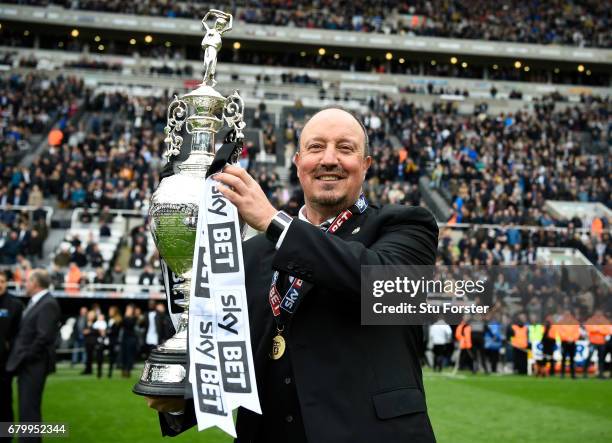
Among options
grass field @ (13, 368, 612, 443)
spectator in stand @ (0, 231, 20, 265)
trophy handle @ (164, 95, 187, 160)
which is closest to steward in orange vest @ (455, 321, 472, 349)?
grass field @ (13, 368, 612, 443)

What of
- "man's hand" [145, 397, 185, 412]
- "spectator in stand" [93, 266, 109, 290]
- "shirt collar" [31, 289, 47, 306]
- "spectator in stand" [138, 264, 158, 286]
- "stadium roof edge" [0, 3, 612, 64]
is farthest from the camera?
"stadium roof edge" [0, 3, 612, 64]

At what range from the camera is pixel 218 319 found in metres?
2.35

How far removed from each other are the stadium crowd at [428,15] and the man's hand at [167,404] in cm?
4600

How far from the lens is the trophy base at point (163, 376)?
2682 millimetres

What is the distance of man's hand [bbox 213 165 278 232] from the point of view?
2.08 metres

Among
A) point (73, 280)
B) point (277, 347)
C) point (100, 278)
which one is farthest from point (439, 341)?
point (277, 347)

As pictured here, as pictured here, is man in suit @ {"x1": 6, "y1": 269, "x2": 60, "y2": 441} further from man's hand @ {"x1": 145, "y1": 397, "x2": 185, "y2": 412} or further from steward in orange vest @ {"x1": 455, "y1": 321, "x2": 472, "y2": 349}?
steward in orange vest @ {"x1": 455, "y1": 321, "x2": 472, "y2": 349}

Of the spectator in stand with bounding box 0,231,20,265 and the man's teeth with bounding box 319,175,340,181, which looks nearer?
the man's teeth with bounding box 319,175,340,181

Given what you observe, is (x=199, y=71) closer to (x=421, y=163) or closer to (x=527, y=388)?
(x=421, y=163)

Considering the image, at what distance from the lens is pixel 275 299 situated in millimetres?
2316

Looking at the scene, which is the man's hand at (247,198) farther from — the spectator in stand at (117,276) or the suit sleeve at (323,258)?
the spectator in stand at (117,276)

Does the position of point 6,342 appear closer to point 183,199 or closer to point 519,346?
point 183,199

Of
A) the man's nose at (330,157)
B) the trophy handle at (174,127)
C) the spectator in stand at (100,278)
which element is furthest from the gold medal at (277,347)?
the spectator in stand at (100,278)

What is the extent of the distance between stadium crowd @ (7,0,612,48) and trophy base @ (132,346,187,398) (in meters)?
45.7
